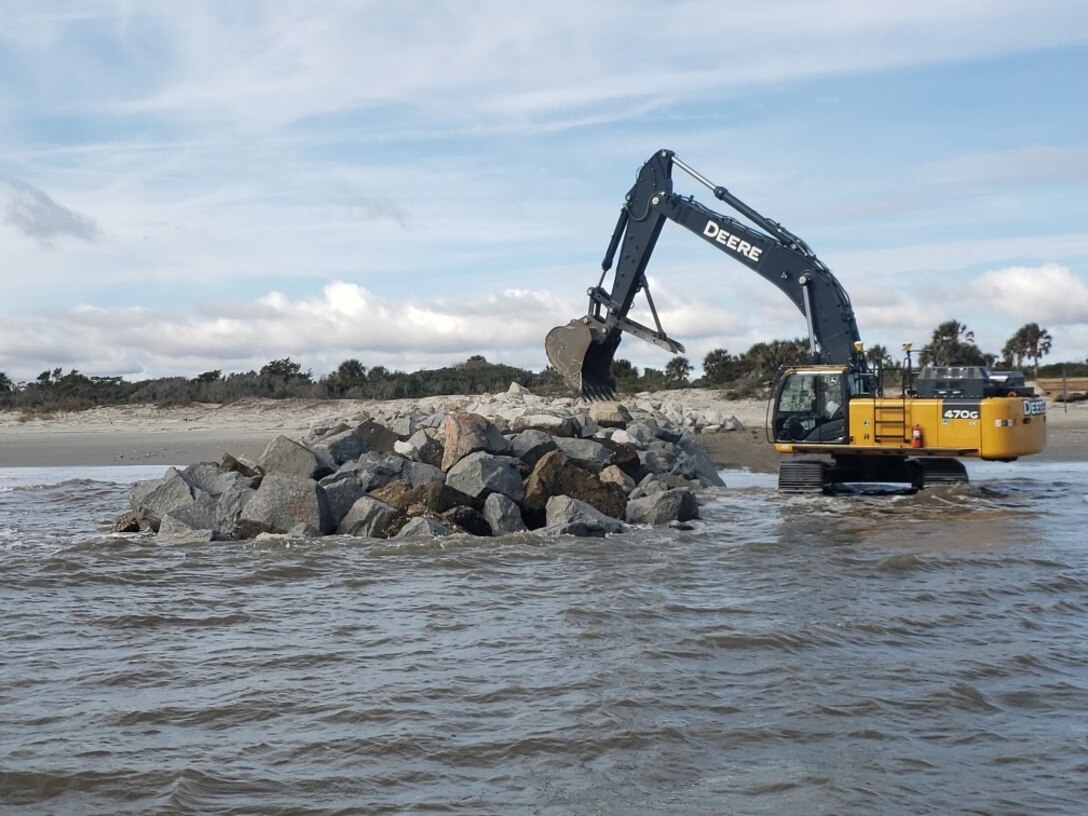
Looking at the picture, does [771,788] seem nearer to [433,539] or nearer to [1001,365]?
[433,539]

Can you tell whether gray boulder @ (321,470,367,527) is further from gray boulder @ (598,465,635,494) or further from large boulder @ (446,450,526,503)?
gray boulder @ (598,465,635,494)

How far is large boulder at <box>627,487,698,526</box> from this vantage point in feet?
42.9

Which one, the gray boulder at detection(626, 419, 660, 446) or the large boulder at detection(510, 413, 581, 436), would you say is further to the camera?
the gray boulder at detection(626, 419, 660, 446)

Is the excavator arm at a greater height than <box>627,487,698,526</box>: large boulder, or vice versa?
the excavator arm

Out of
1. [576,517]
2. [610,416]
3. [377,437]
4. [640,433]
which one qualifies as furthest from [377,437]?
[610,416]

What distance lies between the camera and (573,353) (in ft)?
71.5

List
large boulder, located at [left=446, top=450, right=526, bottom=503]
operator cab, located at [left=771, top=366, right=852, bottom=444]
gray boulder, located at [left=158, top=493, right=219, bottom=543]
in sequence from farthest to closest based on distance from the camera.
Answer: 1. operator cab, located at [left=771, top=366, right=852, bottom=444]
2. large boulder, located at [left=446, top=450, right=526, bottom=503]
3. gray boulder, located at [left=158, top=493, right=219, bottom=543]

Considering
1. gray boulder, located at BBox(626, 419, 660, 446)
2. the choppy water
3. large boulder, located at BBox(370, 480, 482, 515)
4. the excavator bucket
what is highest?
the excavator bucket

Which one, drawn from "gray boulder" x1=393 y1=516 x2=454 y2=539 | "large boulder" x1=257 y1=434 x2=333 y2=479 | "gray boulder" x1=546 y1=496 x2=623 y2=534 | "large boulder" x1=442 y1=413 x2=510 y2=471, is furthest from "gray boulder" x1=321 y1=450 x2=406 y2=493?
"gray boulder" x1=546 y1=496 x2=623 y2=534

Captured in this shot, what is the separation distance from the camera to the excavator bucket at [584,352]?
21.6m

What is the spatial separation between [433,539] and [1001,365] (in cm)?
2543

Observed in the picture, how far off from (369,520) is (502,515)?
138 centimetres

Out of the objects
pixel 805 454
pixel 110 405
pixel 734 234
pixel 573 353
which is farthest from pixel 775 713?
pixel 110 405

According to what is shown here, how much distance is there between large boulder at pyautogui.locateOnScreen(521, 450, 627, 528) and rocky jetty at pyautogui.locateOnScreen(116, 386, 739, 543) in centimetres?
1
